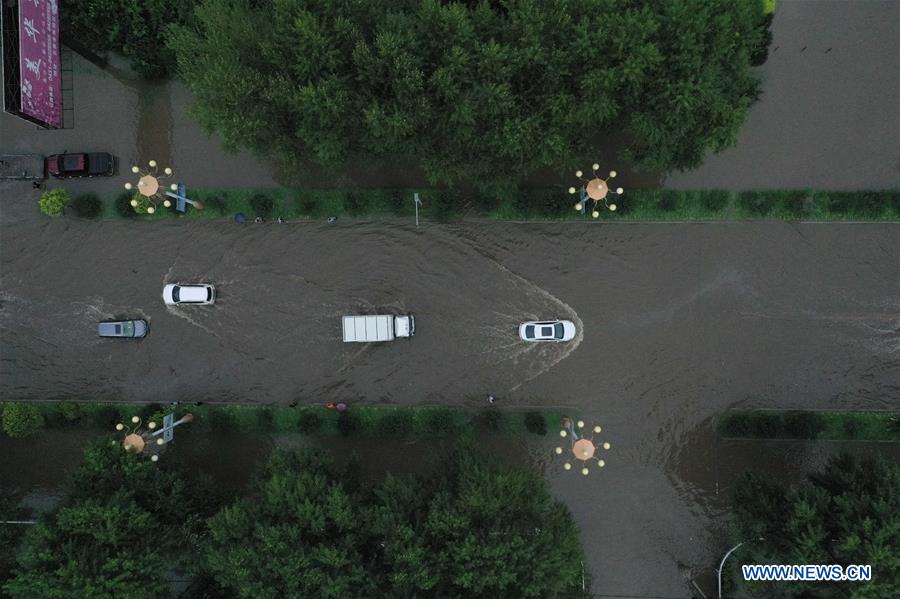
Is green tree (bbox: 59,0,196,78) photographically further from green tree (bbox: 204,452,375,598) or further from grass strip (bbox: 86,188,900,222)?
green tree (bbox: 204,452,375,598)

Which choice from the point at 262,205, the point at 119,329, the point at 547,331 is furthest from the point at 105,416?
the point at 547,331

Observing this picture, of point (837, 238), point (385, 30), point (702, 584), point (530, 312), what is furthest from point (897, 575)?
point (385, 30)

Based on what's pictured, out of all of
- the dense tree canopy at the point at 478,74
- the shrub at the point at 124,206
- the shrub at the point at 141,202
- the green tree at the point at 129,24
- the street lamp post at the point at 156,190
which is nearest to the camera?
the dense tree canopy at the point at 478,74

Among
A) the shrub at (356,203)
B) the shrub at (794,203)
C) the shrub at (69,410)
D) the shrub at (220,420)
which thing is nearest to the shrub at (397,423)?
the shrub at (220,420)

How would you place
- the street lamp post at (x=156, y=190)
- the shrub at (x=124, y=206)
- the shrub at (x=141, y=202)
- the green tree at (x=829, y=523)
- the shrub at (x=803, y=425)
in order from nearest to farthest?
the green tree at (x=829, y=523) → the street lamp post at (x=156, y=190) → the shrub at (x=803, y=425) → the shrub at (x=141, y=202) → the shrub at (x=124, y=206)

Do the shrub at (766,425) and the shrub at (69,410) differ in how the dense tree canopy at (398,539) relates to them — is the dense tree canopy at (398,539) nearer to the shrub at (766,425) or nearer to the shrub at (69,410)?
the shrub at (69,410)

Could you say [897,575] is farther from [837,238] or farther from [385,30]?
[385,30]

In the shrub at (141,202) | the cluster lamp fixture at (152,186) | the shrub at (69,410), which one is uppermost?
the cluster lamp fixture at (152,186)

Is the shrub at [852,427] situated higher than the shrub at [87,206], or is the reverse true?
the shrub at [87,206]
